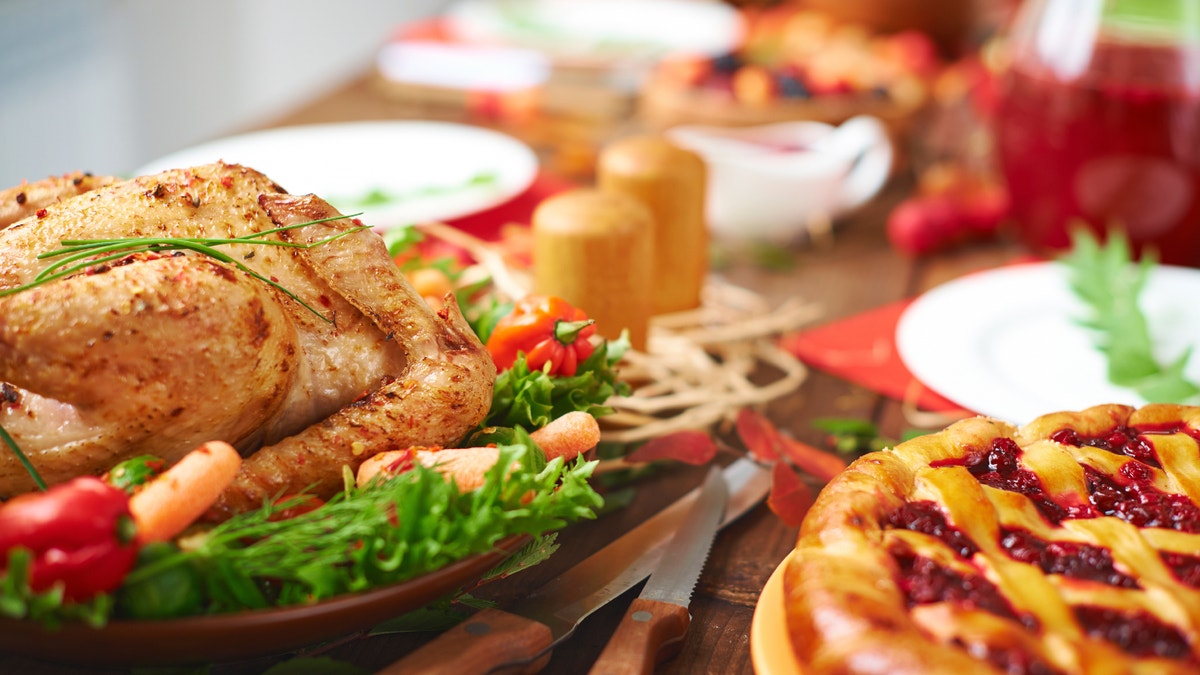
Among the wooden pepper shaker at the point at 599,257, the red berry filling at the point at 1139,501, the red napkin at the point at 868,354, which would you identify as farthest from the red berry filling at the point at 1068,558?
the wooden pepper shaker at the point at 599,257

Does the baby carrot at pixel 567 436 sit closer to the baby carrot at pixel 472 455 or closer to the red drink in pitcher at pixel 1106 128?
the baby carrot at pixel 472 455

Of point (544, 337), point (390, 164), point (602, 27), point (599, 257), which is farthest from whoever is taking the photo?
point (602, 27)

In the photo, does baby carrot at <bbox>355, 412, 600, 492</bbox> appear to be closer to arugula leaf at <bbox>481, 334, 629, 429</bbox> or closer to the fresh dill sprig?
arugula leaf at <bbox>481, 334, 629, 429</bbox>

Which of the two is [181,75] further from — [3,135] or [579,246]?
[579,246]

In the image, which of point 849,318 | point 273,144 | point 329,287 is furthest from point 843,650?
point 273,144

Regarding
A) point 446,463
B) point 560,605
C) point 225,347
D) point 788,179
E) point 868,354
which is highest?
point 225,347

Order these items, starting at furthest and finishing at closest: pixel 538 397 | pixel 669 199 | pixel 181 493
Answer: pixel 669 199
pixel 538 397
pixel 181 493

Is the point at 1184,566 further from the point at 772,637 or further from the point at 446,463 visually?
the point at 446,463

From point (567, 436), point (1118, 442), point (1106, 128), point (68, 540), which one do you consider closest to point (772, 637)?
point (567, 436)
